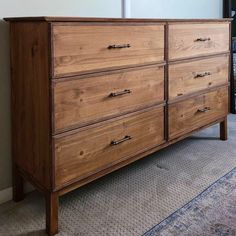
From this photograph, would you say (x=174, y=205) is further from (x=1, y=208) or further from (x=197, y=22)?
(x=197, y=22)

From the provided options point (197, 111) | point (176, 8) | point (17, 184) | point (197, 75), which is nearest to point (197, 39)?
point (197, 75)

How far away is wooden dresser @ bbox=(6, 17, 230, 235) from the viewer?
145 cm

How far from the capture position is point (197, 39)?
2174 mm

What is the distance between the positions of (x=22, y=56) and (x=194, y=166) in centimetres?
125

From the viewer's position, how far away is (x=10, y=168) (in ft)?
6.01

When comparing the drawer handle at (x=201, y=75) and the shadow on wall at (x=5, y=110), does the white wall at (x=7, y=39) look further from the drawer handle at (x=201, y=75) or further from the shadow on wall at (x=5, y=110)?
the drawer handle at (x=201, y=75)

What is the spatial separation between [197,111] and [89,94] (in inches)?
39.2

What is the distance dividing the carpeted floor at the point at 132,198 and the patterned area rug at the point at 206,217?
0.14 ft

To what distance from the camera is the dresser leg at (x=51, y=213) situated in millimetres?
1518

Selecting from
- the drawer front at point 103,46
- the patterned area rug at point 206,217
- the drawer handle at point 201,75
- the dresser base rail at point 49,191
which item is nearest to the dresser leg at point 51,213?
the dresser base rail at point 49,191

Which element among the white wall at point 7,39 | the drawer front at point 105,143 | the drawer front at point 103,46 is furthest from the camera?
the white wall at point 7,39

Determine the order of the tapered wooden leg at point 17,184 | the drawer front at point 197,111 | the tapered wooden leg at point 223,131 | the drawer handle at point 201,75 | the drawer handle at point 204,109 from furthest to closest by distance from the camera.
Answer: the tapered wooden leg at point 223,131
the drawer handle at point 204,109
the drawer handle at point 201,75
the drawer front at point 197,111
the tapered wooden leg at point 17,184

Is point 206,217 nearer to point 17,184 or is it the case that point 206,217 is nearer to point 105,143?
point 105,143

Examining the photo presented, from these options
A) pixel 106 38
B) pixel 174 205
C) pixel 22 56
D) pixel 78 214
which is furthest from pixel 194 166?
pixel 22 56
